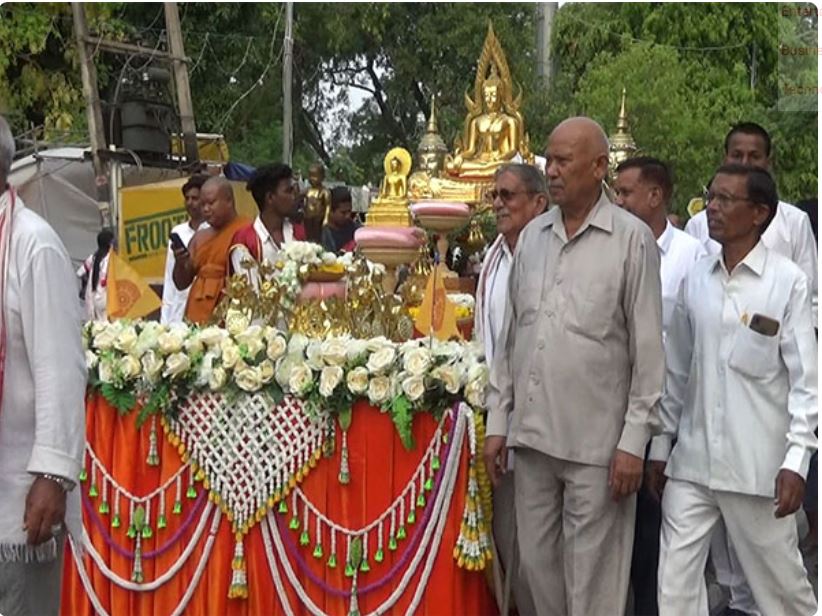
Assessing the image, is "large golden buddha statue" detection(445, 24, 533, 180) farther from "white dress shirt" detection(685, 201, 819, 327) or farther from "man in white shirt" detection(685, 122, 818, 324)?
"white dress shirt" detection(685, 201, 819, 327)

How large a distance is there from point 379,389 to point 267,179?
2.21 m

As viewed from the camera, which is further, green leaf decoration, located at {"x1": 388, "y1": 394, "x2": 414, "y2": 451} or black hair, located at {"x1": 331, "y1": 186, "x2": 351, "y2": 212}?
black hair, located at {"x1": 331, "y1": 186, "x2": 351, "y2": 212}

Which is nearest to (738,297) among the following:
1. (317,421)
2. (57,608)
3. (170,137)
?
(317,421)

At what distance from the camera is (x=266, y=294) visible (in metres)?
4.93

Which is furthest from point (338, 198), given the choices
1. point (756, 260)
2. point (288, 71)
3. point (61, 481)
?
point (288, 71)

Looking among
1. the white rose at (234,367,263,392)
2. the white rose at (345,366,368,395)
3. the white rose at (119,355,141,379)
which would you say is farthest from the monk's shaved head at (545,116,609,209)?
the white rose at (119,355,141,379)

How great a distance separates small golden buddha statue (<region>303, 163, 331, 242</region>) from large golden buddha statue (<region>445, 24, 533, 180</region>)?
1.23 metres

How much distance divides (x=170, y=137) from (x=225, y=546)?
10.0m

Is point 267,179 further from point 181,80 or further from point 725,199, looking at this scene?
point 181,80

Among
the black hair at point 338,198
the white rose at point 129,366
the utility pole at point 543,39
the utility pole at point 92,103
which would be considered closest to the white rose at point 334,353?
the white rose at point 129,366

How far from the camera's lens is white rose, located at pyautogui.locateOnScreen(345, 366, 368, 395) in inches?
164

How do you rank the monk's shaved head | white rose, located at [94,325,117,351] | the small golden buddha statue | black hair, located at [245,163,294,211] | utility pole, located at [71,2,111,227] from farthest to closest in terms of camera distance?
utility pole, located at [71,2,111,227], the small golden buddha statue, black hair, located at [245,163,294,211], white rose, located at [94,325,117,351], the monk's shaved head

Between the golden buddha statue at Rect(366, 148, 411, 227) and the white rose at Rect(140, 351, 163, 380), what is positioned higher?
the golden buddha statue at Rect(366, 148, 411, 227)

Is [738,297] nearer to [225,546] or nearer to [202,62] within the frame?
[225,546]
